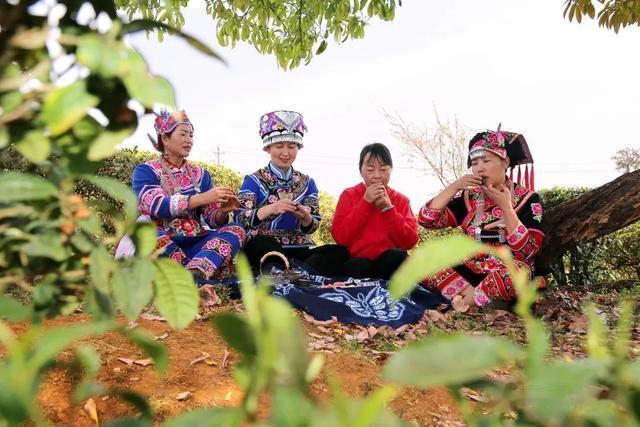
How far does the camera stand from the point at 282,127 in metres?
4.70

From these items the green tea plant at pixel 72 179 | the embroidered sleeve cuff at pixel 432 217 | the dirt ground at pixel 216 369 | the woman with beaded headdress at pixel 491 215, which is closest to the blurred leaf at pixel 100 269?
the green tea plant at pixel 72 179

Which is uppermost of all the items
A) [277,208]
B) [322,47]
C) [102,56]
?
[322,47]

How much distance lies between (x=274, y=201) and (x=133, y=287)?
4.19m

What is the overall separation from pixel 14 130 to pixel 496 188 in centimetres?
427

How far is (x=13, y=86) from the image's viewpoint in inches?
21.3

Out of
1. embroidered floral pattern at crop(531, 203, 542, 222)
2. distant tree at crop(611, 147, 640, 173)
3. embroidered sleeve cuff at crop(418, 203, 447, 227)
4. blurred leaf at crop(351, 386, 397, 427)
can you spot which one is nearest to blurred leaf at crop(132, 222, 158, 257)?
blurred leaf at crop(351, 386, 397, 427)

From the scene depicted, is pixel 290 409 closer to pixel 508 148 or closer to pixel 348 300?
pixel 348 300

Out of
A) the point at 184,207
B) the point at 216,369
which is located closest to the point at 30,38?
the point at 216,369

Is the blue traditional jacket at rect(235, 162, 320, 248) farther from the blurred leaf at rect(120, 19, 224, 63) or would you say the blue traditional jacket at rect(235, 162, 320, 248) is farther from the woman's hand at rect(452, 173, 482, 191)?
the blurred leaf at rect(120, 19, 224, 63)

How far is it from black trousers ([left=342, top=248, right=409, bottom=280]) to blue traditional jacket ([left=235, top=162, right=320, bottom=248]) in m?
0.48

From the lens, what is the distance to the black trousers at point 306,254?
4.38m

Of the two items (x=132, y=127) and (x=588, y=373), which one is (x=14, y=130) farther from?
(x=588, y=373)

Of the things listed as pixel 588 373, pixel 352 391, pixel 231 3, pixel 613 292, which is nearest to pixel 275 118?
pixel 231 3

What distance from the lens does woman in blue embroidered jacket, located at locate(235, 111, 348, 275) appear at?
15.2 ft
